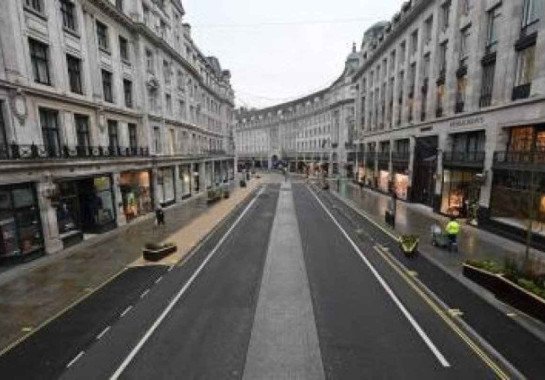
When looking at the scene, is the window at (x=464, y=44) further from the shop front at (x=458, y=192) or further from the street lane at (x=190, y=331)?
the street lane at (x=190, y=331)

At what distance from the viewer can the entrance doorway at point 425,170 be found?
3014 cm

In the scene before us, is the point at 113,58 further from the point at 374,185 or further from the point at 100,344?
the point at 374,185

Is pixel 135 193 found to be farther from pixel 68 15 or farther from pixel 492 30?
pixel 492 30

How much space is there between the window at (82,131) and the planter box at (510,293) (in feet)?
74.4

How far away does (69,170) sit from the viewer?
19.8m

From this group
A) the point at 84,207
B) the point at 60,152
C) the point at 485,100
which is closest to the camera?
the point at 60,152

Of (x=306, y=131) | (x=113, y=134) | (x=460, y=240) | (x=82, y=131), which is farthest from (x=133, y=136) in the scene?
(x=306, y=131)

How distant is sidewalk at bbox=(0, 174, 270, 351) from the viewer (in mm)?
11320

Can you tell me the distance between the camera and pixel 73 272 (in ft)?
50.6

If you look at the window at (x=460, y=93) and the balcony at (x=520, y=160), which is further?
the window at (x=460, y=93)

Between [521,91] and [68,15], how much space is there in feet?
91.6

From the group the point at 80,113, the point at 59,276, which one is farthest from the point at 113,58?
the point at 59,276

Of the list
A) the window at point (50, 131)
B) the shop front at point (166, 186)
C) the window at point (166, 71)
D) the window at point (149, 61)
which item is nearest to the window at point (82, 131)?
the window at point (50, 131)

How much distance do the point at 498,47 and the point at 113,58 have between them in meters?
26.7
